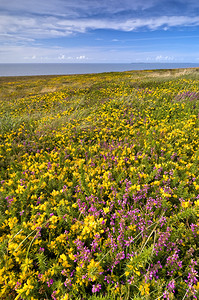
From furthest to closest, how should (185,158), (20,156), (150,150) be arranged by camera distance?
(20,156)
(150,150)
(185,158)

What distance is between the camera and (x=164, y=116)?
22.7ft

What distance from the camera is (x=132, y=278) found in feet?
5.84

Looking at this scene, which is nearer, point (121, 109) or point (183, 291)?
point (183, 291)

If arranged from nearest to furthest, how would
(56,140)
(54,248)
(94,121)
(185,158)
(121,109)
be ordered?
(54,248) → (185,158) → (56,140) → (94,121) → (121,109)

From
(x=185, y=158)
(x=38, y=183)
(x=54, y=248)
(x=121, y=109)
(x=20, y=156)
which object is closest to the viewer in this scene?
(x=54, y=248)

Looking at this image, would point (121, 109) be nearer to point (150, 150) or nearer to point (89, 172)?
point (150, 150)

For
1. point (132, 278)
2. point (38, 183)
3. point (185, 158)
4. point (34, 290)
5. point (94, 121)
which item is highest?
point (94, 121)

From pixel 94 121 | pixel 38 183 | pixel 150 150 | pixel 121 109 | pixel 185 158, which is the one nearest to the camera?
pixel 38 183

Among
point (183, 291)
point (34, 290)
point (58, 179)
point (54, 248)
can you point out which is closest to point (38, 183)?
point (58, 179)

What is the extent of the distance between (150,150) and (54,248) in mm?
3139

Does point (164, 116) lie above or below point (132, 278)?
above

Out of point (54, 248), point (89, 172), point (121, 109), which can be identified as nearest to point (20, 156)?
point (89, 172)

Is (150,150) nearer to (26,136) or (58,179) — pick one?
(58,179)

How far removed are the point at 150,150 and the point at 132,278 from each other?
303 centimetres
